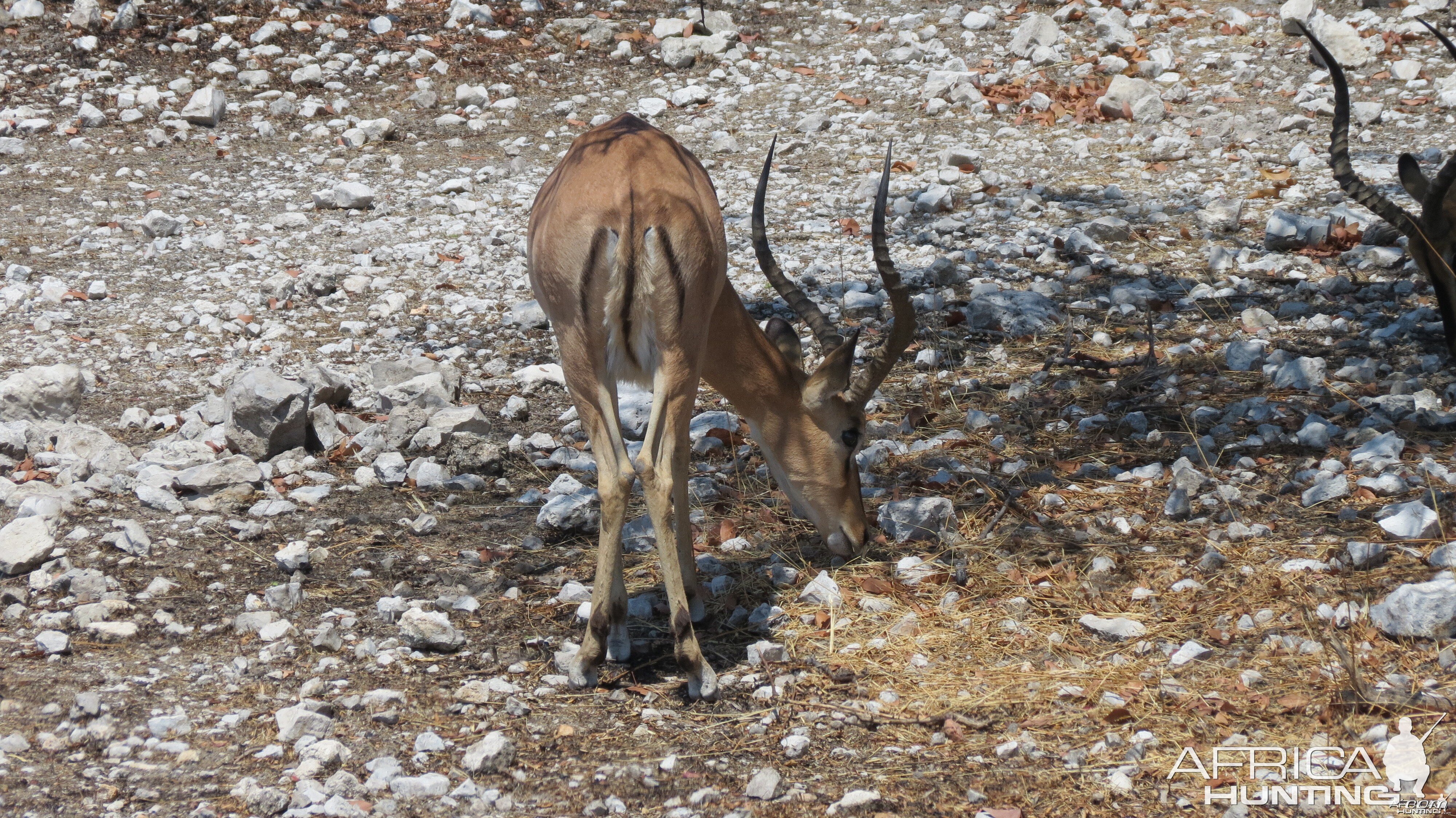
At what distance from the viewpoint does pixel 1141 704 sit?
3.71m

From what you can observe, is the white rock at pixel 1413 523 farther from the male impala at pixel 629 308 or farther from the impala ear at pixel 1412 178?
the impala ear at pixel 1412 178

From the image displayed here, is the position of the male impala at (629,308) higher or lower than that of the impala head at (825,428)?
higher

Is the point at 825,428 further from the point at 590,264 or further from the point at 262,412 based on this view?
the point at 262,412

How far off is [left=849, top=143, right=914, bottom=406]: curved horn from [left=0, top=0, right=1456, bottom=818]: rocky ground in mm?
561

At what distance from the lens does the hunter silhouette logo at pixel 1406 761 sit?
3172mm

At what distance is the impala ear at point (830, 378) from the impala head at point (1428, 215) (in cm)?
333

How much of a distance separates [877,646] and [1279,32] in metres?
9.49

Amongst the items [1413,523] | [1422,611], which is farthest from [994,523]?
[1422,611]

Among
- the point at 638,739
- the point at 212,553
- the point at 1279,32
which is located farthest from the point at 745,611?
the point at 1279,32

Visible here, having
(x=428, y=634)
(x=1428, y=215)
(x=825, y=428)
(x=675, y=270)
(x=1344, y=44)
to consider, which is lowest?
(x=428, y=634)

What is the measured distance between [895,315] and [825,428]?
0.58 meters

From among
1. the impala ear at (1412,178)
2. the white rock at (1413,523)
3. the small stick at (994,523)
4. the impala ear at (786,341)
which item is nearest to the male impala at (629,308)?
the impala ear at (786,341)

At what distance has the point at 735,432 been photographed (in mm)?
6199

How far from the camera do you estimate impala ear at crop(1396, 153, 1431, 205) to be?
22.7 ft
